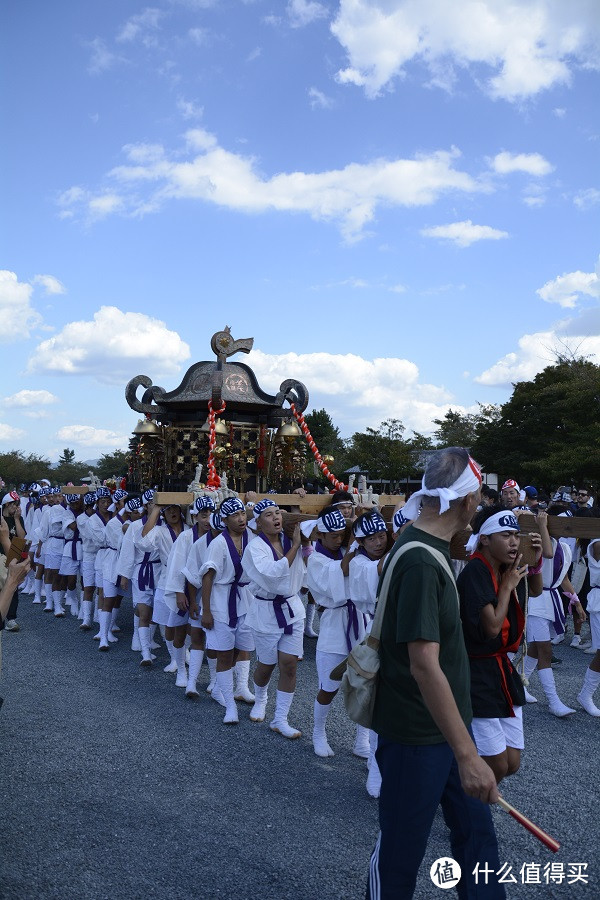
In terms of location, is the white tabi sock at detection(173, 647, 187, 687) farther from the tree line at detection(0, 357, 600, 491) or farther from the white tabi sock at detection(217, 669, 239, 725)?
the tree line at detection(0, 357, 600, 491)

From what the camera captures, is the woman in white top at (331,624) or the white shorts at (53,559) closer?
the woman in white top at (331,624)

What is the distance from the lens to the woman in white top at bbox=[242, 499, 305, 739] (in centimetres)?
588

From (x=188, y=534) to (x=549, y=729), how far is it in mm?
4145

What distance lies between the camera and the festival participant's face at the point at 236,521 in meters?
6.57

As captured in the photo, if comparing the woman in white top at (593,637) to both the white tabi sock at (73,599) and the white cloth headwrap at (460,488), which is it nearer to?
the white cloth headwrap at (460,488)

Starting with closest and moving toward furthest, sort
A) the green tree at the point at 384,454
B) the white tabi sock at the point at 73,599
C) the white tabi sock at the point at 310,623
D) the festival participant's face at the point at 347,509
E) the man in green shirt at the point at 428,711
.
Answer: the man in green shirt at the point at 428,711 → the festival participant's face at the point at 347,509 → the white tabi sock at the point at 310,623 → the white tabi sock at the point at 73,599 → the green tree at the point at 384,454

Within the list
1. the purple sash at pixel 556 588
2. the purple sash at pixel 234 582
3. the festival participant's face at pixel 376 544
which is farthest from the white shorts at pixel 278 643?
the purple sash at pixel 556 588

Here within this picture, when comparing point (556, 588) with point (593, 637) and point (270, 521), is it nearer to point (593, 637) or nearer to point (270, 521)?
point (593, 637)

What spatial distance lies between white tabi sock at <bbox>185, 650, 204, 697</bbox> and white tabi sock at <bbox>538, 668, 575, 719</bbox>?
3.45 m

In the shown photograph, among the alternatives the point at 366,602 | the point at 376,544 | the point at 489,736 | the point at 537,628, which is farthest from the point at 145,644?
the point at 489,736

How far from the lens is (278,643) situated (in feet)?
19.9

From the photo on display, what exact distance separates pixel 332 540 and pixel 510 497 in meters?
3.99

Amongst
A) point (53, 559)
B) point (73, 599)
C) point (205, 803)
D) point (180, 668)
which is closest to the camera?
point (205, 803)

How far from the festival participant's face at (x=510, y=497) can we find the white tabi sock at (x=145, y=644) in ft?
15.5
